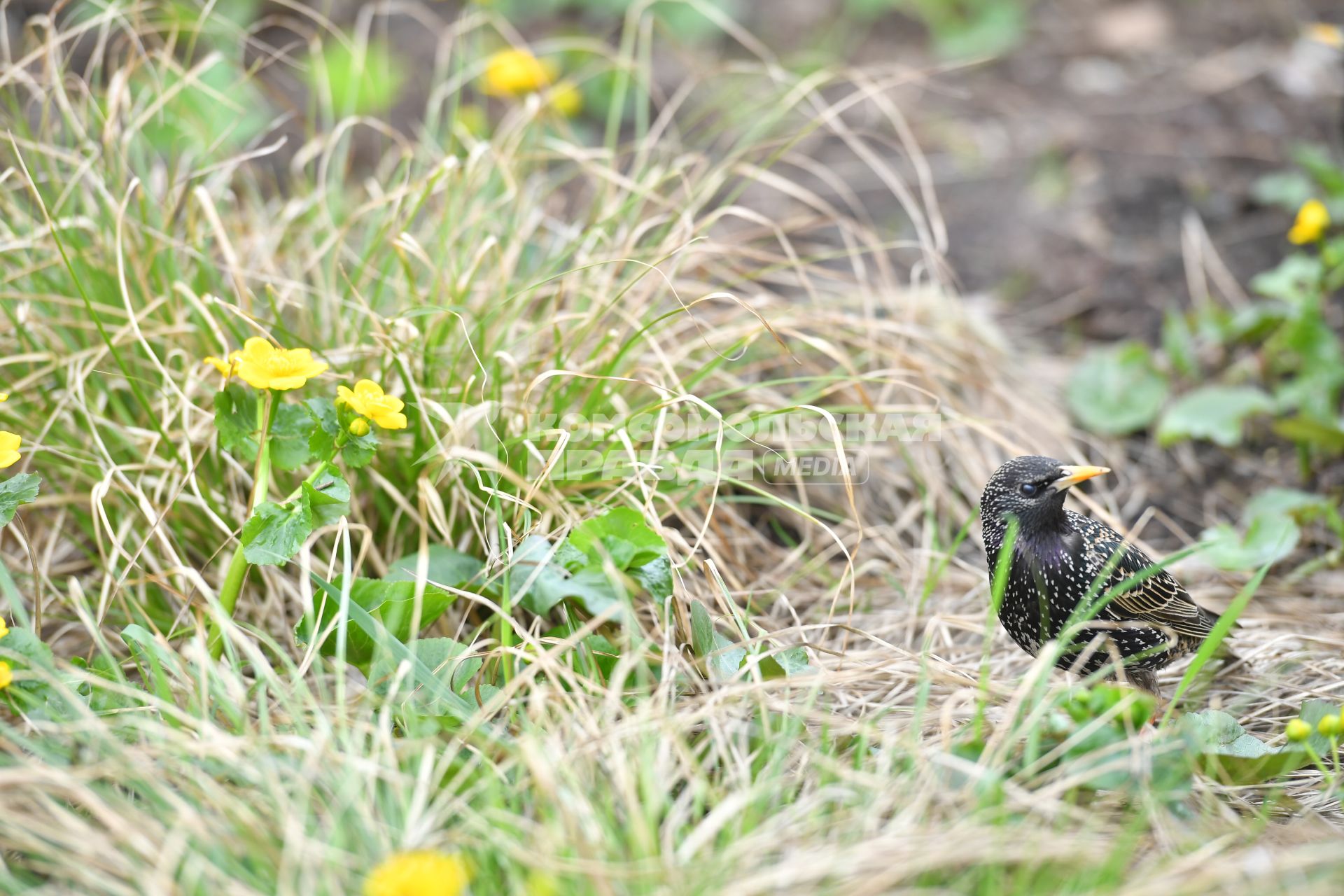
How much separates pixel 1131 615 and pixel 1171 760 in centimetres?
47

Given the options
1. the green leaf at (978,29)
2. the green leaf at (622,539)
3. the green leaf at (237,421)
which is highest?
the green leaf at (978,29)

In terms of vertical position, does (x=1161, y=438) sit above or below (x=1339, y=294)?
below

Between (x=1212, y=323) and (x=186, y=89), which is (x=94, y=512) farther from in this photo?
(x=1212, y=323)

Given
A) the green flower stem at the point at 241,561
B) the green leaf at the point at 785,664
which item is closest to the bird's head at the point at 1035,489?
the green leaf at the point at 785,664

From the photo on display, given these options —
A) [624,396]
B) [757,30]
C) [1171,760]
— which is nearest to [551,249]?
[624,396]

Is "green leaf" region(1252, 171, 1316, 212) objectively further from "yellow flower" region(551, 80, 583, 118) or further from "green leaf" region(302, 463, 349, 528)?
"green leaf" region(302, 463, 349, 528)

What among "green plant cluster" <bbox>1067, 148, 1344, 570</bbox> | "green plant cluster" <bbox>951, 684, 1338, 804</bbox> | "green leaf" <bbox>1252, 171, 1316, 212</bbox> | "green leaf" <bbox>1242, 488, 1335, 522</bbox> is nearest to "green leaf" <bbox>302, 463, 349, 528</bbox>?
"green plant cluster" <bbox>951, 684, 1338, 804</bbox>

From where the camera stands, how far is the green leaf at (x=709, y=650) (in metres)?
2.10

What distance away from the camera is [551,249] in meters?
3.22

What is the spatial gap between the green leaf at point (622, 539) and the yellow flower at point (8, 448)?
1.01m

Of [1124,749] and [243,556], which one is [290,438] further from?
[1124,749]

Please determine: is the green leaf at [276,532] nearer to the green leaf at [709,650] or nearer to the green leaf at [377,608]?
the green leaf at [377,608]

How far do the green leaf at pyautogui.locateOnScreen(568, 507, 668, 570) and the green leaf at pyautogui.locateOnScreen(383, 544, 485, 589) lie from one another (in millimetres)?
291

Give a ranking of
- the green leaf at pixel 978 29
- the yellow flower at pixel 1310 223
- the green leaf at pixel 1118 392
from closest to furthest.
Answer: the yellow flower at pixel 1310 223
the green leaf at pixel 1118 392
the green leaf at pixel 978 29
